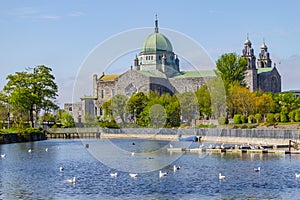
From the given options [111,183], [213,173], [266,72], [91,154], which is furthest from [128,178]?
[266,72]

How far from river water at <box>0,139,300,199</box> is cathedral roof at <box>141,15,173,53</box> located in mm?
94572

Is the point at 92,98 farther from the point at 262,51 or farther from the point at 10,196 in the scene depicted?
the point at 10,196

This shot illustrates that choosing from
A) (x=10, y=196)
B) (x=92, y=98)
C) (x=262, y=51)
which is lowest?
(x=10, y=196)

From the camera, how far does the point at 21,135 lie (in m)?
83.1

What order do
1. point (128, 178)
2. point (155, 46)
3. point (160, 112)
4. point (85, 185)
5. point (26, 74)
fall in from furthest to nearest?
point (155, 46), point (160, 112), point (26, 74), point (128, 178), point (85, 185)

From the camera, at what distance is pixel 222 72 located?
109 metres

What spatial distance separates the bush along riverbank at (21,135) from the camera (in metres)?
77.9

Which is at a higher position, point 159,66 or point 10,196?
point 159,66

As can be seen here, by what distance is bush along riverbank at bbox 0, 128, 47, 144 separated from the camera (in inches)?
3068

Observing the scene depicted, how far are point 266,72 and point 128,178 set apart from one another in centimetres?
10393

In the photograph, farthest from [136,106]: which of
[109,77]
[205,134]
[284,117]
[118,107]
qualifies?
[109,77]

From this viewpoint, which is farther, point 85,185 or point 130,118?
point 130,118

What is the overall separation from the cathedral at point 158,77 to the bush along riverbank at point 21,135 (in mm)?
46944

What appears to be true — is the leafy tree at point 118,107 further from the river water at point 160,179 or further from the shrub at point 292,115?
the river water at point 160,179
